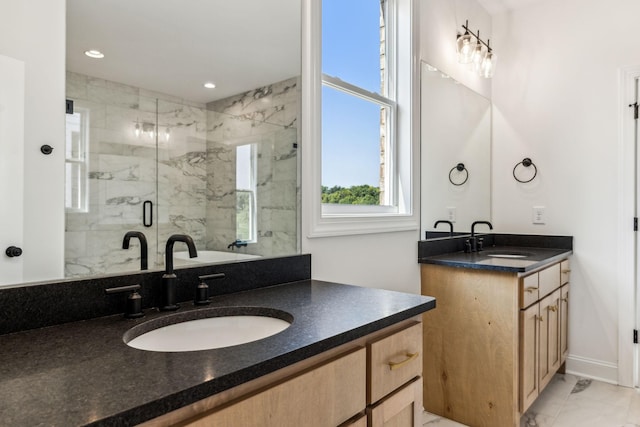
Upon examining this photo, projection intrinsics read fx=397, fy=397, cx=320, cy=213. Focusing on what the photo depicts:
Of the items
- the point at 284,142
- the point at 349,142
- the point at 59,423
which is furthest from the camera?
the point at 349,142

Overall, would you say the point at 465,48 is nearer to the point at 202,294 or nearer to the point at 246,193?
the point at 246,193

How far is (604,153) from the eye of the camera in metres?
2.72

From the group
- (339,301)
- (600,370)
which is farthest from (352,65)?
Answer: (600,370)

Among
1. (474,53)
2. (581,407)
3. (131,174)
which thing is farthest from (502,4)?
(131,174)

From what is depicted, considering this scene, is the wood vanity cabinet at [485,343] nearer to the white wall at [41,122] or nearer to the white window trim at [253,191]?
the white window trim at [253,191]

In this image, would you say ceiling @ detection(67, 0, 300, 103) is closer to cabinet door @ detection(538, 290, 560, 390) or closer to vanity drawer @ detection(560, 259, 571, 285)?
cabinet door @ detection(538, 290, 560, 390)

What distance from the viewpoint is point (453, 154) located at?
270 centimetres

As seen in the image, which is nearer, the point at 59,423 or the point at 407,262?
the point at 59,423

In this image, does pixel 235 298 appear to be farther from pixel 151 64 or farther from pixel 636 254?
pixel 636 254

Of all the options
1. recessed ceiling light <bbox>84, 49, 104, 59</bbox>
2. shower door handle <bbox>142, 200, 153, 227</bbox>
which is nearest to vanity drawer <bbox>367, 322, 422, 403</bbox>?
shower door handle <bbox>142, 200, 153, 227</bbox>

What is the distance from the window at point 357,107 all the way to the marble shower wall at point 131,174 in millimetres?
758

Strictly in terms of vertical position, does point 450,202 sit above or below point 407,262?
above

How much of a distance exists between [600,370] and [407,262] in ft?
5.67

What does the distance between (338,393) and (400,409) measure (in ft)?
1.00
